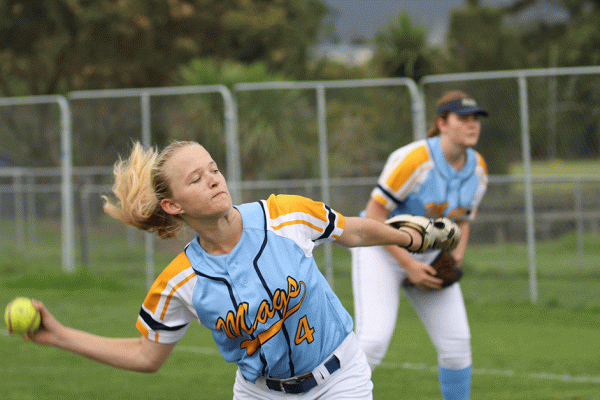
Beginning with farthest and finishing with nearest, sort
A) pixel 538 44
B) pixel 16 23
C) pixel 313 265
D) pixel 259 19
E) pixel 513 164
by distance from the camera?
pixel 538 44 < pixel 259 19 < pixel 16 23 < pixel 513 164 < pixel 313 265

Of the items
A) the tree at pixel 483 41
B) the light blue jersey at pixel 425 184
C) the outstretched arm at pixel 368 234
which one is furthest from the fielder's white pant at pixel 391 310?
the tree at pixel 483 41

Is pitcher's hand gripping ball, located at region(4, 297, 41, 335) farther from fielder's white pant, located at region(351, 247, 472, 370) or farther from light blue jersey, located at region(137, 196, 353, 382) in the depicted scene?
fielder's white pant, located at region(351, 247, 472, 370)

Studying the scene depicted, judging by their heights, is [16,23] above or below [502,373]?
above

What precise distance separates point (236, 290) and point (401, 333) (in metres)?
6.29

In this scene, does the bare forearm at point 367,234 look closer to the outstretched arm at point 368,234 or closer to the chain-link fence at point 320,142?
the outstretched arm at point 368,234

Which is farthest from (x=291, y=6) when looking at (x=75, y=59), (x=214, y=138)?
(x=214, y=138)

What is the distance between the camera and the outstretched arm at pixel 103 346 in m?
3.16

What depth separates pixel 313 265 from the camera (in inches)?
135

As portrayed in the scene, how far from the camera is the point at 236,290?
10.5 ft

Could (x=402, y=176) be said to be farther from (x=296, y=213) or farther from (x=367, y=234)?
(x=296, y=213)

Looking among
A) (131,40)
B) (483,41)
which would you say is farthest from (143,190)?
(483,41)

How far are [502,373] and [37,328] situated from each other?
507 cm

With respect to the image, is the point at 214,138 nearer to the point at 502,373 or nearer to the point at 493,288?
the point at 493,288

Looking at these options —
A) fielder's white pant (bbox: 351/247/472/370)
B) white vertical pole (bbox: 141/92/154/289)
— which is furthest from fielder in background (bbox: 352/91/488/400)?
white vertical pole (bbox: 141/92/154/289)
